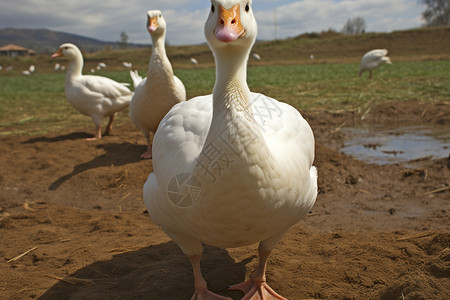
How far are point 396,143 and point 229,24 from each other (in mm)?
5975

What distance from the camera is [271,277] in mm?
3062

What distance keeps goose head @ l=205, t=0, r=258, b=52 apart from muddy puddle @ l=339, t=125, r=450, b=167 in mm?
4452

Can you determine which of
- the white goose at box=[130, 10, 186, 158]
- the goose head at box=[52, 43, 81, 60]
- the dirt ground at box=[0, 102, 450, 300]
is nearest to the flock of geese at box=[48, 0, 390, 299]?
the dirt ground at box=[0, 102, 450, 300]

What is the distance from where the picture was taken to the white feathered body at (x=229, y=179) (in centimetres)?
209

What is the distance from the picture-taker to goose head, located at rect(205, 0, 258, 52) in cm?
204

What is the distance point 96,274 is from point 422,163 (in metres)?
4.83

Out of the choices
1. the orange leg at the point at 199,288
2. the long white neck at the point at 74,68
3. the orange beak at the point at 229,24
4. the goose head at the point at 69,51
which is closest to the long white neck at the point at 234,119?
the orange beak at the point at 229,24

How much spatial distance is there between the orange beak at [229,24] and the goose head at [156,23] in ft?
15.0

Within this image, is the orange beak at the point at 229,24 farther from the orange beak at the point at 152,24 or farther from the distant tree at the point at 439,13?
the distant tree at the point at 439,13

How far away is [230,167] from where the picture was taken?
2.07 meters

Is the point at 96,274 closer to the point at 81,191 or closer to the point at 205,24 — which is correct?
the point at 205,24

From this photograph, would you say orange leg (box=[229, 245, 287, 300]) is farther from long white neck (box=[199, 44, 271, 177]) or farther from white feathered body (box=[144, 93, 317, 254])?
long white neck (box=[199, 44, 271, 177])

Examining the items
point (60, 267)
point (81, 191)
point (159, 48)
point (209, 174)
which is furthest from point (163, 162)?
point (159, 48)

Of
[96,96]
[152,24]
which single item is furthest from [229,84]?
[96,96]
